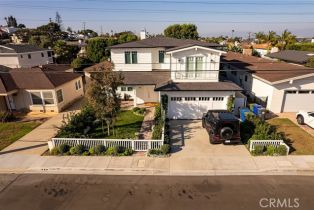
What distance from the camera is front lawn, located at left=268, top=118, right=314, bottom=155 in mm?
14195

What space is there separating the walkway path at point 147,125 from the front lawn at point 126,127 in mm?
340

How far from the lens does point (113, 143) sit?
14.3 meters

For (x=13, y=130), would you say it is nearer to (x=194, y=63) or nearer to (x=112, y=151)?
(x=112, y=151)

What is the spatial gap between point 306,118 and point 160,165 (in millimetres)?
12898

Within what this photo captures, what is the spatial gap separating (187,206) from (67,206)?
5.14 metres

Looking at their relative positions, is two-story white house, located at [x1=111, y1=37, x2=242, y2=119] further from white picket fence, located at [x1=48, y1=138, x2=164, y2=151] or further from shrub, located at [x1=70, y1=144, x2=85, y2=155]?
shrub, located at [x1=70, y1=144, x2=85, y2=155]

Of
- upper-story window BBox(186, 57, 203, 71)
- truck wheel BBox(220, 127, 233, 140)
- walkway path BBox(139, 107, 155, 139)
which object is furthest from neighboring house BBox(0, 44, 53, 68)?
truck wheel BBox(220, 127, 233, 140)

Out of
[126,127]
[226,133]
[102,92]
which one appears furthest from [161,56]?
[226,133]

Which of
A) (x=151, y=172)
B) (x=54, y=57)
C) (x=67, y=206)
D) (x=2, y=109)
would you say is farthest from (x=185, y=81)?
(x=54, y=57)

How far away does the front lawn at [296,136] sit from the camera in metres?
14.2

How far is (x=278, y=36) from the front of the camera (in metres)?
59.4

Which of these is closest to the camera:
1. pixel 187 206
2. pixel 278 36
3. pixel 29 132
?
pixel 187 206

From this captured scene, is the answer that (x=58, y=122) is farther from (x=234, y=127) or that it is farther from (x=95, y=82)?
(x=234, y=127)

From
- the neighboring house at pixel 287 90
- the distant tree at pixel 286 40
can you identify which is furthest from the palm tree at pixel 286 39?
the neighboring house at pixel 287 90
